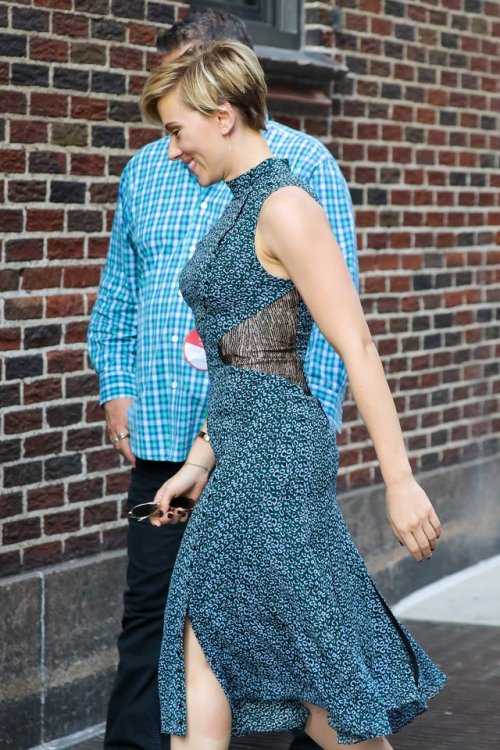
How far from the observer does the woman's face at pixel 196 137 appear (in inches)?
130

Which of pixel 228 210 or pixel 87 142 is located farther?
pixel 87 142

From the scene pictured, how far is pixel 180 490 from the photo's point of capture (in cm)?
355

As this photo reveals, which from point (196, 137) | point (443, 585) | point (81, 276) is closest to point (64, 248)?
point (81, 276)

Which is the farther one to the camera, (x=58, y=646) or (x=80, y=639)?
(x=80, y=639)

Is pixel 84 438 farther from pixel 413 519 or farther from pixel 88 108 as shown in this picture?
pixel 413 519

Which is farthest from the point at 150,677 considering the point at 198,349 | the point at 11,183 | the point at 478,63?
the point at 478,63

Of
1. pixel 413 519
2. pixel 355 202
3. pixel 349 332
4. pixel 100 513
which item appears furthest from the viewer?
pixel 355 202

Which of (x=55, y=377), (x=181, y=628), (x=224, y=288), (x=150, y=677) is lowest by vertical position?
(x=150, y=677)

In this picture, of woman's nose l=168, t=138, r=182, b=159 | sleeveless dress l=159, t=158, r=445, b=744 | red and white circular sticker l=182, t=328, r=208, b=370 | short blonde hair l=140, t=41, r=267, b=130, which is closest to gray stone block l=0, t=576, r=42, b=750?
red and white circular sticker l=182, t=328, r=208, b=370

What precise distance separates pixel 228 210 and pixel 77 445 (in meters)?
1.97

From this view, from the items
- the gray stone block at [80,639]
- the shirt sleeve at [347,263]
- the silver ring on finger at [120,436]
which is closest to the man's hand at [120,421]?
the silver ring on finger at [120,436]

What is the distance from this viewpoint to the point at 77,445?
516cm

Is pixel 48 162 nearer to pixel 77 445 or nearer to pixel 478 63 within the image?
pixel 77 445

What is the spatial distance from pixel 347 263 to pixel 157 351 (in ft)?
1.84
